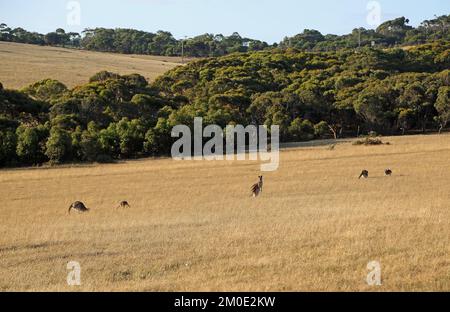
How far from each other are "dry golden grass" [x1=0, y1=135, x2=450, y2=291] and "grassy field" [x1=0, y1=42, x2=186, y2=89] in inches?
2237

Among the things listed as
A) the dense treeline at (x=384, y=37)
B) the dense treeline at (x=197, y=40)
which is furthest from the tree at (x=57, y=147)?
the dense treeline at (x=384, y=37)

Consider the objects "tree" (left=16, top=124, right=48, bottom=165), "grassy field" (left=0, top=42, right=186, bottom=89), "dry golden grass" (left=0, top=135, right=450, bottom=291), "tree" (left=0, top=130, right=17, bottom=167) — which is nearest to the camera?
"dry golden grass" (left=0, top=135, right=450, bottom=291)

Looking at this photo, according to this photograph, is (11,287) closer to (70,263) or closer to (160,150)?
(70,263)

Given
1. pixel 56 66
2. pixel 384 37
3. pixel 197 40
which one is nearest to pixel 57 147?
pixel 56 66

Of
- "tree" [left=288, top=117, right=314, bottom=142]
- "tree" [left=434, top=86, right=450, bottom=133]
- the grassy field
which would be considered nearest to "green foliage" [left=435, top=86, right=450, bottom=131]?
"tree" [left=434, top=86, right=450, bottom=133]

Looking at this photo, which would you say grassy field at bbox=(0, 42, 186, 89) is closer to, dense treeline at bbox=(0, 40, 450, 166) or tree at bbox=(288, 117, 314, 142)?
dense treeline at bbox=(0, 40, 450, 166)

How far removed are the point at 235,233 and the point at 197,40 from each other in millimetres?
147176

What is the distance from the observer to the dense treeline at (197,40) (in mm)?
153000

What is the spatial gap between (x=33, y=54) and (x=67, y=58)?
604cm

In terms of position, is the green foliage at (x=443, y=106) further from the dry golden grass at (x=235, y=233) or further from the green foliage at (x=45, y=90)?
the green foliage at (x=45, y=90)

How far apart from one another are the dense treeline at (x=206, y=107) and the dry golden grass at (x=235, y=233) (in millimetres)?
15308

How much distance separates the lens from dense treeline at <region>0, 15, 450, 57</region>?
502 ft

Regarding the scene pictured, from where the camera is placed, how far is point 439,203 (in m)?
19.6
